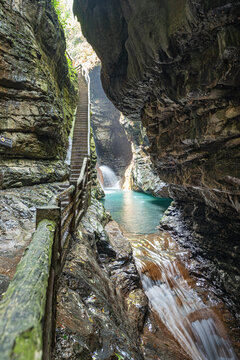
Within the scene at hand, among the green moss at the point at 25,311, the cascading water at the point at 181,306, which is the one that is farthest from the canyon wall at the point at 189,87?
the green moss at the point at 25,311

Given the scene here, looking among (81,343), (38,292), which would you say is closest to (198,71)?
(38,292)

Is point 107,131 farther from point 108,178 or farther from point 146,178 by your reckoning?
point 146,178

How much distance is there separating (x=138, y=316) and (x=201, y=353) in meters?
1.86

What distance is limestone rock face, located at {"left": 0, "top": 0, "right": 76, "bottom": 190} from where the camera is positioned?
5.85 metres

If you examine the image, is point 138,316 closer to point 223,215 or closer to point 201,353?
point 201,353

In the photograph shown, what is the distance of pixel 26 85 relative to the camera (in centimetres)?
623

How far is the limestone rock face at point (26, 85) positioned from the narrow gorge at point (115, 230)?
4cm

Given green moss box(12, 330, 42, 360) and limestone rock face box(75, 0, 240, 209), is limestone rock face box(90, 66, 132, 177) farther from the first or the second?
green moss box(12, 330, 42, 360)

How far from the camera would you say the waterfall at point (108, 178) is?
36125mm

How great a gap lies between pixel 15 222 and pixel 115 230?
5.32 metres

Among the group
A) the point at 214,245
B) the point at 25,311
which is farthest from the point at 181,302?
the point at 25,311

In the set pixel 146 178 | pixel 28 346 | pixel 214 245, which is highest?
pixel 146 178

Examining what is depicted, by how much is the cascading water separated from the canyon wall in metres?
1.27

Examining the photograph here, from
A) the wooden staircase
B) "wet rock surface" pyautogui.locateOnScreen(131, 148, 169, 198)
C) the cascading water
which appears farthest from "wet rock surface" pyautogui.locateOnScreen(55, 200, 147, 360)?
"wet rock surface" pyautogui.locateOnScreen(131, 148, 169, 198)
